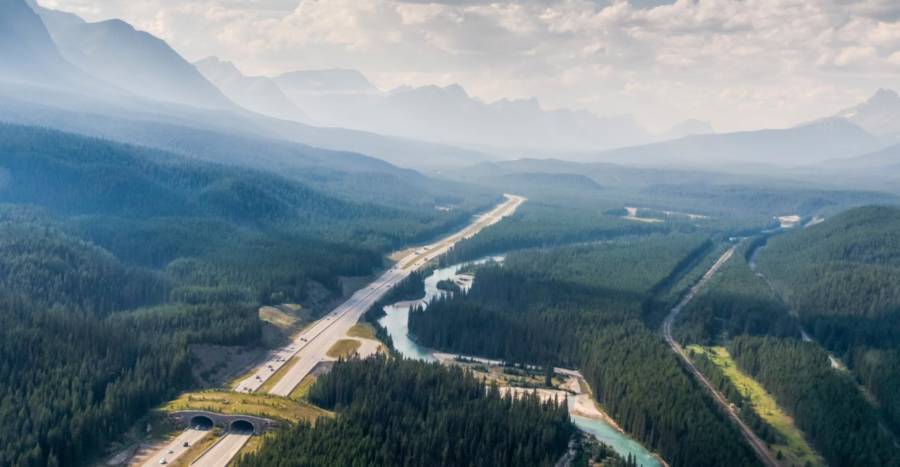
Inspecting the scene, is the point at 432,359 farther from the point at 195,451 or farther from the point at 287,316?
the point at 195,451

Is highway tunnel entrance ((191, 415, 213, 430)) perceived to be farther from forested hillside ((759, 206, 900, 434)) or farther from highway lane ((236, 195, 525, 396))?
forested hillside ((759, 206, 900, 434))

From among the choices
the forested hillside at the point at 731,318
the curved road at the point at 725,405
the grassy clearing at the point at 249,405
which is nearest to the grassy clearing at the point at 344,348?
the grassy clearing at the point at 249,405

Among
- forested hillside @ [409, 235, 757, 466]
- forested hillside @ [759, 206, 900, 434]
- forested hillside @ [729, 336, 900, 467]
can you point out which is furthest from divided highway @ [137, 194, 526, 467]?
forested hillside @ [759, 206, 900, 434]

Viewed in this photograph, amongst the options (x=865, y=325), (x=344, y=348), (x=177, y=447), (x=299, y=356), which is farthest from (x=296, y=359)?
(x=865, y=325)

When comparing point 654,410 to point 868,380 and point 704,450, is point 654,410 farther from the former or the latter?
point 868,380

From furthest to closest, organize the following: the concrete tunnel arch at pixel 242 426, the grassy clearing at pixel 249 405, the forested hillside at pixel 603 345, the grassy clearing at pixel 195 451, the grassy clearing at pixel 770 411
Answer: the grassy clearing at pixel 770 411
the forested hillside at pixel 603 345
the grassy clearing at pixel 249 405
the concrete tunnel arch at pixel 242 426
the grassy clearing at pixel 195 451

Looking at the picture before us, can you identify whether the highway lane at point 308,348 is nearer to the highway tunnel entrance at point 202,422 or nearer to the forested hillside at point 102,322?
the forested hillside at point 102,322
